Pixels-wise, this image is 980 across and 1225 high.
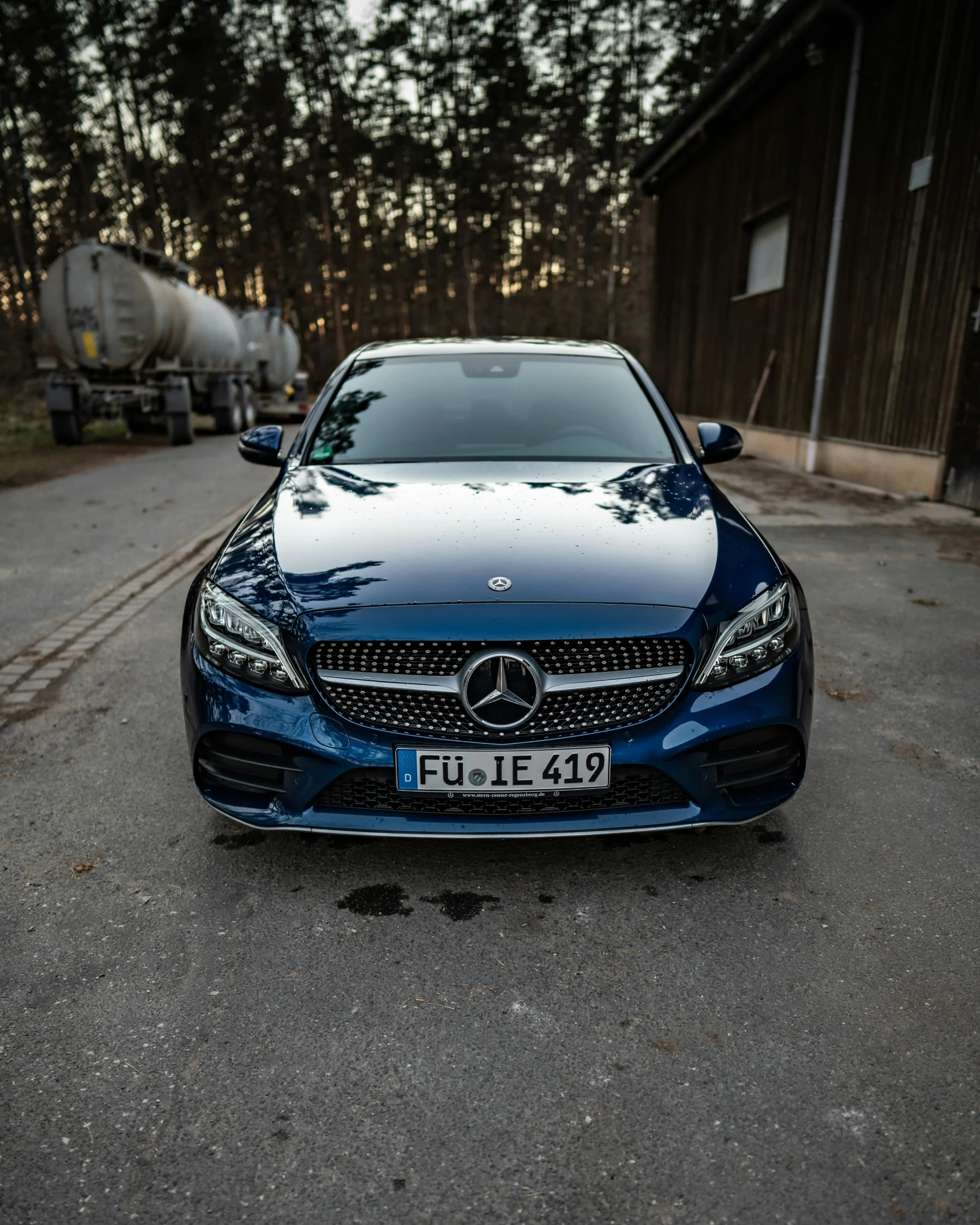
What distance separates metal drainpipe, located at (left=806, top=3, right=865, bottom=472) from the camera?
34.2 ft

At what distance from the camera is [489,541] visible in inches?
100

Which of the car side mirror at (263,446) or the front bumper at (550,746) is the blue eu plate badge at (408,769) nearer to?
the front bumper at (550,746)

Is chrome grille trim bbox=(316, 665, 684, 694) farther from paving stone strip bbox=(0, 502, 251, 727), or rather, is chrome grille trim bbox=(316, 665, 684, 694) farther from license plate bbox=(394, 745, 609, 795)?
paving stone strip bbox=(0, 502, 251, 727)

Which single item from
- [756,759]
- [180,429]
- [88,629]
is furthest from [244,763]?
[180,429]

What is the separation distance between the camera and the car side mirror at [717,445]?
364 cm

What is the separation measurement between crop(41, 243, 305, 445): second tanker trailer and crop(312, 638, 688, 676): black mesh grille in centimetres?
1395

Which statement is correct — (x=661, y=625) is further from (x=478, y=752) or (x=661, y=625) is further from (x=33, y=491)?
(x=33, y=491)

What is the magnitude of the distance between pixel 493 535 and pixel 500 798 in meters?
0.79

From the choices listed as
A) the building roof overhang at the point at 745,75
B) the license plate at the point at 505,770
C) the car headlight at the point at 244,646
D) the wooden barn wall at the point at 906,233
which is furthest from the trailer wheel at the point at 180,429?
the license plate at the point at 505,770

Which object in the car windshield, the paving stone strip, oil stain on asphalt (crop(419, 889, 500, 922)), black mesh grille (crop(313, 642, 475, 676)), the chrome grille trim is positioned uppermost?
the car windshield

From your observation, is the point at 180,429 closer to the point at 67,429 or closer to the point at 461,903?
the point at 67,429

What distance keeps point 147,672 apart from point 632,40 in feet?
106

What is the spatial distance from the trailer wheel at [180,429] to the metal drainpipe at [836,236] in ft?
33.7

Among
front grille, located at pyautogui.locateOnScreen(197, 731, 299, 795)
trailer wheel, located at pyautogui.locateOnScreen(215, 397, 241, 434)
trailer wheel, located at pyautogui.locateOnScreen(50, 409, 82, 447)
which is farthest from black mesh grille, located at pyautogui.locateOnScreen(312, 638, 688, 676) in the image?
trailer wheel, located at pyautogui.locateOnScreen(215, 397, 241, 434)
